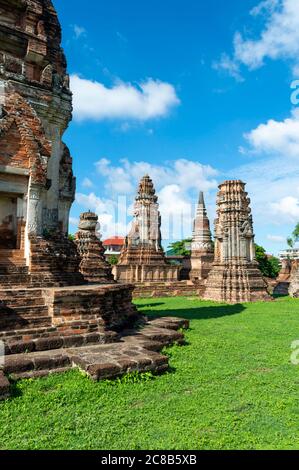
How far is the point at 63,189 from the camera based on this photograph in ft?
30.7

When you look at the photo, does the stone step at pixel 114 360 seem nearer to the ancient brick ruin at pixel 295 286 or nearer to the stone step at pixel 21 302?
the stone step at pixel 21 302

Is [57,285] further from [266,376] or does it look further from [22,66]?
→ [22,66]

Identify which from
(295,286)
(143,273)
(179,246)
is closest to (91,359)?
(295,286)

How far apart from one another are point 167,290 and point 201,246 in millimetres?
10439

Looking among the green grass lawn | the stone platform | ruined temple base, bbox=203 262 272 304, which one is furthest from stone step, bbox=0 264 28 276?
ruined temple base, bbox=203 262 272 304

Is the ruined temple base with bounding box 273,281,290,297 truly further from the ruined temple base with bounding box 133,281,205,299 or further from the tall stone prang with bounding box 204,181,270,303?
the tall stone prang with bounding box 204,181,270,303

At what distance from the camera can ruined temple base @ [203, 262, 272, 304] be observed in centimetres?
1623

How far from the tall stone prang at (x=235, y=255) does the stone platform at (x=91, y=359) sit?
11051mm

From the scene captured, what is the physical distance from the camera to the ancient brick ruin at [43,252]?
16.8 feet

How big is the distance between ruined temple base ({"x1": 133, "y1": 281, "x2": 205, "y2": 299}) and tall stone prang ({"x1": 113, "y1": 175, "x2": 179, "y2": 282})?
7.46 feet

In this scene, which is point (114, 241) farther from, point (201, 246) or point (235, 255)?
point (235, 255)

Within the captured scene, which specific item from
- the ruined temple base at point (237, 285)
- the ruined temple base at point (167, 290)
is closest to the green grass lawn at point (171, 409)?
the ruined temple base at point (237, 285)
